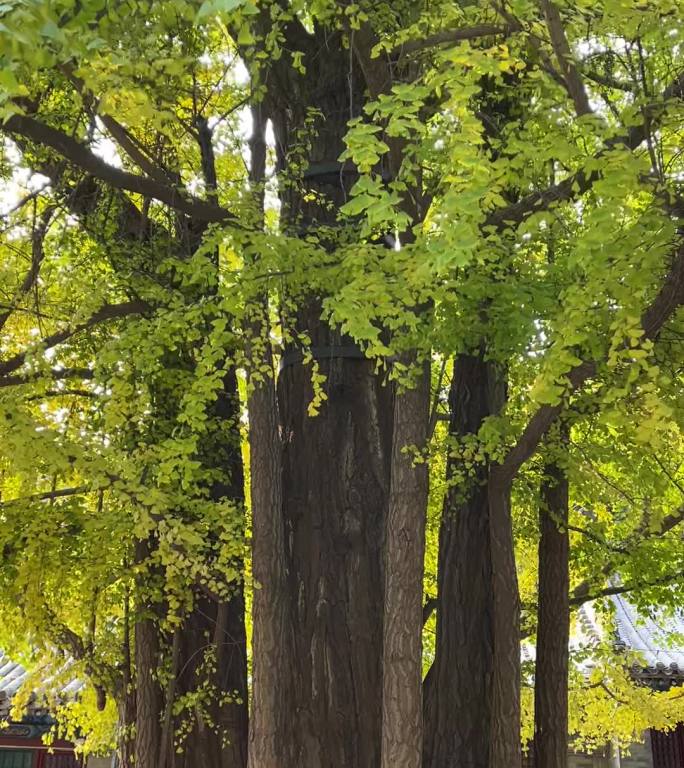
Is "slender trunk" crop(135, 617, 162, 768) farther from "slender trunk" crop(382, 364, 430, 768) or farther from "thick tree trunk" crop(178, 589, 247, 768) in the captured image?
"slender trunk" crop(382, 364, 430, 768)

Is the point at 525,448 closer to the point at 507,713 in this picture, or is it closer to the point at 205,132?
the point at 507,713

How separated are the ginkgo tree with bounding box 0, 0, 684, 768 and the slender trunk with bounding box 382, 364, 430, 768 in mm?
21

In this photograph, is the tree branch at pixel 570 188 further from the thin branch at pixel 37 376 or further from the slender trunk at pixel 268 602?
the thin branch at pixel 37 376

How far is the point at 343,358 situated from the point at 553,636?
277 cm

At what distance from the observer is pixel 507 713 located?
5902mm

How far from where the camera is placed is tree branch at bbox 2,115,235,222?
5.04 m

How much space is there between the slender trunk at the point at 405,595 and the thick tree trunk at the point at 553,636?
6.86ft

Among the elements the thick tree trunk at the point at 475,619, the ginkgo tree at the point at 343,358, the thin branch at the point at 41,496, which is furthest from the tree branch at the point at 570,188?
the thin branch at the point at 41,496

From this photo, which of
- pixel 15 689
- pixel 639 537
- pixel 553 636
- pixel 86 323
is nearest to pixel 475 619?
pixel 553 636

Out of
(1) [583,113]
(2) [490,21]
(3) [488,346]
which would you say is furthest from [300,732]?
(2) [490,21]

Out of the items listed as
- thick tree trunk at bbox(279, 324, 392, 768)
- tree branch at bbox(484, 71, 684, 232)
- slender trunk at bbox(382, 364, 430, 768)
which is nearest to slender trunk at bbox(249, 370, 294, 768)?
thick tree trunk at bbox(279, 324, 392, 768)

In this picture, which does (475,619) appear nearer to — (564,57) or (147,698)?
(147,698)

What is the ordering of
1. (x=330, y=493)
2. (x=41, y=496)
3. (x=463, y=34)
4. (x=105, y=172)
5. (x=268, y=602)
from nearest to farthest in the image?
(x=463, y=34)
(x=105, y=172)
(x=268, y=602)
(x=330, y=493)
(x=41, y=496)

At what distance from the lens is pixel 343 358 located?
22.2 feet
